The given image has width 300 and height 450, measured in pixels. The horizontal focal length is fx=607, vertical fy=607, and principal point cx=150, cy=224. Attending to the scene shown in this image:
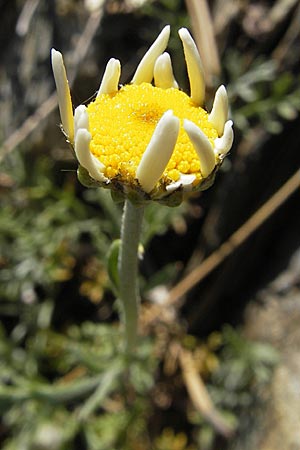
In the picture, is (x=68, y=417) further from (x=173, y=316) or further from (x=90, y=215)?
(x=90, y=215)

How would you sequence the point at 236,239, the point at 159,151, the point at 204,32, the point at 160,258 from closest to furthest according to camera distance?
the point at 159,151, the point at 204,32, the point at 236,239, the point at 160,258

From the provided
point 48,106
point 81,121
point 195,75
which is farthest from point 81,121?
point 48,106

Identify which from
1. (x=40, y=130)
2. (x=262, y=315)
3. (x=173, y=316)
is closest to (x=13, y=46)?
(x=40, y=130)

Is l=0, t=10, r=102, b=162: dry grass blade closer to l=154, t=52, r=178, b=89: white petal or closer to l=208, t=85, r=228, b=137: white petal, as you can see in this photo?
l=154, t=52, r=178, b=89: white petal

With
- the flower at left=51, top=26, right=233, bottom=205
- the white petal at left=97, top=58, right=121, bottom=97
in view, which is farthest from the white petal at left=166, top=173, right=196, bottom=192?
the white petal at left=97, top=58, right=121, bottom=97

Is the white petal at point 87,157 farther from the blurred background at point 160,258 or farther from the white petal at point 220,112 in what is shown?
the blurred background at point 160,258

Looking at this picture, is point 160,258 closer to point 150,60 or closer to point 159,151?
point 150,60
